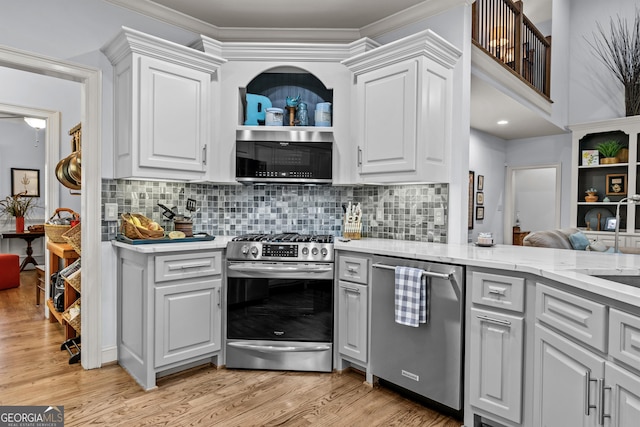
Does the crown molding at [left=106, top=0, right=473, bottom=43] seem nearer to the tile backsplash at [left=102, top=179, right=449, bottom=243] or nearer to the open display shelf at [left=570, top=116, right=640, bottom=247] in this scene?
the tile backsplash at [left=102, top=179, right=449, bottom=243]

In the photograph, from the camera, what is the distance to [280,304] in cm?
283

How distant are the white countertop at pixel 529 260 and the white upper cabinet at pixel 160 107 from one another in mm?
572

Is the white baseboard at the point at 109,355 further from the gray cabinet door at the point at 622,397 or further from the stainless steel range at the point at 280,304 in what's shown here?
the gray cabinet door at the point at 622,397

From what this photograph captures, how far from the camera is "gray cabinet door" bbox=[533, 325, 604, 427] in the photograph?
151 cm

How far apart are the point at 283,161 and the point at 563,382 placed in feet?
7.42

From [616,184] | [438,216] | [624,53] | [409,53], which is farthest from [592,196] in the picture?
[409,53]

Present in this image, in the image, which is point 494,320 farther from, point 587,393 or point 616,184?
point 616,184

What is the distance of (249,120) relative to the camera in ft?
10.8

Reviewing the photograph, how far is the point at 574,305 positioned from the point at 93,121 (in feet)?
10.1

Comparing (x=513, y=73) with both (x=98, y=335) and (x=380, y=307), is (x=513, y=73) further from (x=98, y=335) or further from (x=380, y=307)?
(x=98, y=335)

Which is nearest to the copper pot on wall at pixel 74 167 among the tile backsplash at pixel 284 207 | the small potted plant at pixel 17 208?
the tile backsplash at pixel 284 207

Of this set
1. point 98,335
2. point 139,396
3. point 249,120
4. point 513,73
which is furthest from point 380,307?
point 513,73

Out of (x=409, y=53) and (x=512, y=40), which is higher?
(x=512, y=40)

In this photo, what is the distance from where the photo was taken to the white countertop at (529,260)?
1484 millimetres
